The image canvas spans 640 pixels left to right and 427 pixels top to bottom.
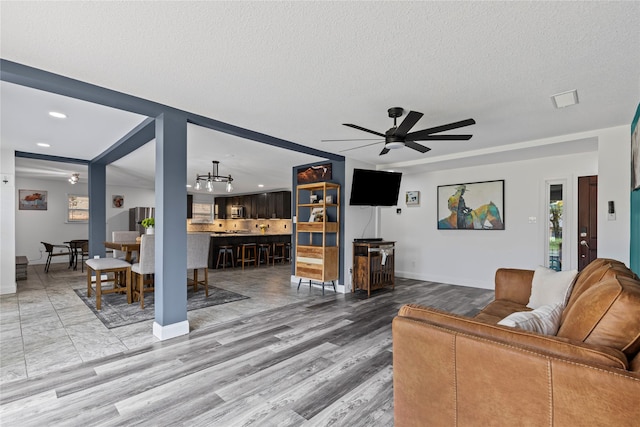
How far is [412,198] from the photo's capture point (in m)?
6.70

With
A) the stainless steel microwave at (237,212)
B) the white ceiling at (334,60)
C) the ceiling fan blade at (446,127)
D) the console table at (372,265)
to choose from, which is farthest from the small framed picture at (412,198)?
the stainless steel microwave at (237,212)

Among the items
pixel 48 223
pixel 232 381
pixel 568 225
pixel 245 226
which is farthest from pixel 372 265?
pixel 48 223

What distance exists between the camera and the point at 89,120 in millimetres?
3682

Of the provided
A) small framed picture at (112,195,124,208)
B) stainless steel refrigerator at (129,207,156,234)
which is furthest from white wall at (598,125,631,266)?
small framed picture at (112,195,124,208)

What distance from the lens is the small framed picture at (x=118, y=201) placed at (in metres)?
9.82

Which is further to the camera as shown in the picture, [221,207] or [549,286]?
[221,207]

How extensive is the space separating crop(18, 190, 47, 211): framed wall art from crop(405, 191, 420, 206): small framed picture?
9.67m

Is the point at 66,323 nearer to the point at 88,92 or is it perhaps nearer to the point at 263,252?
the point at 88,92

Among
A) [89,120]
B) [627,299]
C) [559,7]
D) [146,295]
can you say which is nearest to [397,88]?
[559,7]

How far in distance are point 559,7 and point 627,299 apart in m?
1.54

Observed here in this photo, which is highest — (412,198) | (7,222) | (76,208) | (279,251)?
(412,198)

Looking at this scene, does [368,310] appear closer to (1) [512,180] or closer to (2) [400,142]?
(2) [400,142]

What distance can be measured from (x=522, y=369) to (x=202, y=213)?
39.2 ft

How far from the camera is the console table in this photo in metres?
5.20
